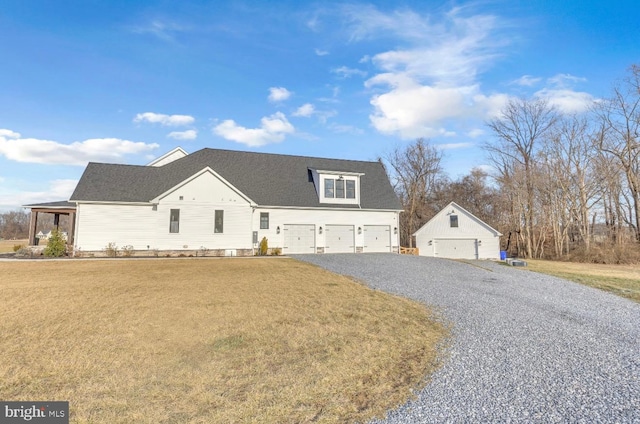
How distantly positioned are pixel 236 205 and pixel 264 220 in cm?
224

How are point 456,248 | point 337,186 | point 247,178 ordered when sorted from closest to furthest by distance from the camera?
point 247,178, point 337,186, point 456,248

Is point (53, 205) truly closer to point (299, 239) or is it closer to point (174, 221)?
point (174, 221)

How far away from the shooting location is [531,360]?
4641 mm

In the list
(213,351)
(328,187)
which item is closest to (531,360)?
(213,351)

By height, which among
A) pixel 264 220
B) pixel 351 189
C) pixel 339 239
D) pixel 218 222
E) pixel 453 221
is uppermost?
pixel 351 189

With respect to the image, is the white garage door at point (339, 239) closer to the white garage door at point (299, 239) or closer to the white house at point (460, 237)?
the white garage door at point (299, 239)

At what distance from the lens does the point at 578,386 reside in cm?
384

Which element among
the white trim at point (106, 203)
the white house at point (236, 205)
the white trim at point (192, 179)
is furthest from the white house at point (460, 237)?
the white trim at point (106, 203)

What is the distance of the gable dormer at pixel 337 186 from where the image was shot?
23.1m

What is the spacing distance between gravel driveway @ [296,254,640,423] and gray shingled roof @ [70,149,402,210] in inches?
556

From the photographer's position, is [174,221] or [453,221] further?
[453,221]

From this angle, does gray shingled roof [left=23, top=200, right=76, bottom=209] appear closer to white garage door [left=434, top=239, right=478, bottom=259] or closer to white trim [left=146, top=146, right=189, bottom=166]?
white trim [left=146, top=146, right=189, bottom=166]

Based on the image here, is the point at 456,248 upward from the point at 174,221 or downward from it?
downward

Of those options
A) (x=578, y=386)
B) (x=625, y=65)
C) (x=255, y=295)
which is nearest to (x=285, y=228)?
(x=255, y=295)
